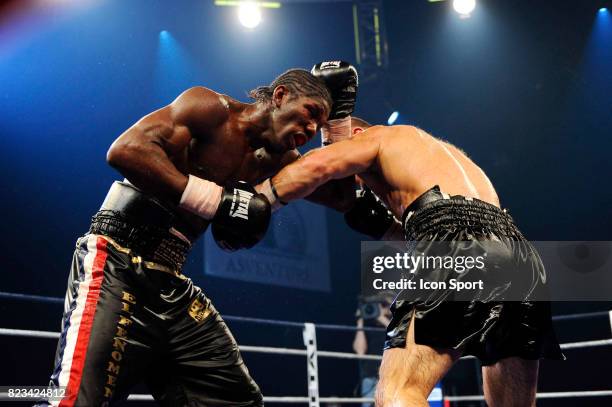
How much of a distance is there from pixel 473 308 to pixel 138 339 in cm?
104

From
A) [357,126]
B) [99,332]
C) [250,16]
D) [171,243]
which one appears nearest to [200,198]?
[171,243]

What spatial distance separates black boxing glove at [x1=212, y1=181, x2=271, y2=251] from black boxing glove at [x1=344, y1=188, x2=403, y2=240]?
2.03ft

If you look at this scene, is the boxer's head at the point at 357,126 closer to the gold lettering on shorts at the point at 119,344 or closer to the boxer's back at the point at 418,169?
the boxer's back at the point at 418,169

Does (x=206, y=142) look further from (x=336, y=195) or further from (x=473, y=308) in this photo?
(x=473, y=308)

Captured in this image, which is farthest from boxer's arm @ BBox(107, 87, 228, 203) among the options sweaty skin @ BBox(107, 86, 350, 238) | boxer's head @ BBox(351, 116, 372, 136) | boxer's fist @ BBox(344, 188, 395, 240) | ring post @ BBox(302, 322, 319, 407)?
ring post @ BBox(302, 322, 319, 407)

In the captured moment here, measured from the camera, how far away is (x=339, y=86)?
2.69 m

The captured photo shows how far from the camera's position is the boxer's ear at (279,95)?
2.41m

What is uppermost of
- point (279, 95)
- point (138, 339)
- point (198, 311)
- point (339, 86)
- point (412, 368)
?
point (339, 86)

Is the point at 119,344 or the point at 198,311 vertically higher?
the point at 198,311

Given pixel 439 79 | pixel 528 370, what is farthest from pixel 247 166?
pixel 439 79

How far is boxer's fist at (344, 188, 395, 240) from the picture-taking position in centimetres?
263

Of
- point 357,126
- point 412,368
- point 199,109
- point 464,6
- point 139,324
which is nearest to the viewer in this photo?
point 412,368

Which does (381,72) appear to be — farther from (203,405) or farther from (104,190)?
(203,405)

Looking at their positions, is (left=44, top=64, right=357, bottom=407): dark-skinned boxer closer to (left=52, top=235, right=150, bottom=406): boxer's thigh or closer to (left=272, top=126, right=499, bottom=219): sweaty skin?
(left=52, top=235, right=150, bottom=406): boxer's thigh
